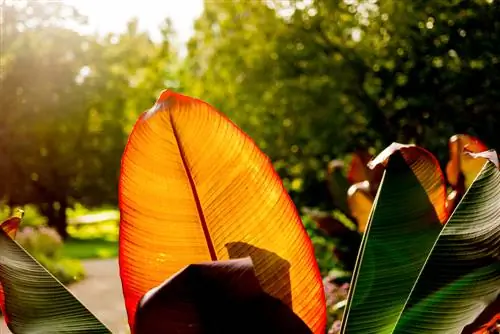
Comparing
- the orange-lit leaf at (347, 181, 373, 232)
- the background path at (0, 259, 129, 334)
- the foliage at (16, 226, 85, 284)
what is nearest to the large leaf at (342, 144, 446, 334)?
the orange-lit leaf at (347, 181, 373, 232)

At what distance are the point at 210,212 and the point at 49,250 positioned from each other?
1534 centimetres

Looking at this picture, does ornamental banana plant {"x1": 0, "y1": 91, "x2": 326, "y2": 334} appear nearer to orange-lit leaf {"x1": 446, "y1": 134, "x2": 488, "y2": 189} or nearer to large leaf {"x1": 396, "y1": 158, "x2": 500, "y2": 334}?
large leaf {"x1": 396, "y1": 158, "x2": 500, "y2": 334}

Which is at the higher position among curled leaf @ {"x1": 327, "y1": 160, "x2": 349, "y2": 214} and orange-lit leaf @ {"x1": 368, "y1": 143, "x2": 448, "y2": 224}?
orange-lit leaf @ {"x1": 368, "y1": 143, "x2": 448, "y2": 224}

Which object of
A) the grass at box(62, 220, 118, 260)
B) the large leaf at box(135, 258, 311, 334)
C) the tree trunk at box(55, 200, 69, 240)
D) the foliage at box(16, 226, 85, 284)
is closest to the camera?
the large leaf at box(135, 258, 311, 334)

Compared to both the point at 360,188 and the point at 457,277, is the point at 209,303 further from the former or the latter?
the point at 360,188

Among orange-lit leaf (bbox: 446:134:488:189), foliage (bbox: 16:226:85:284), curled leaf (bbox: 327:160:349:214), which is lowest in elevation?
foliage (bbox: 16:226:85:284)

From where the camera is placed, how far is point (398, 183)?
5.34ft

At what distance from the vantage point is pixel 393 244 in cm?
162

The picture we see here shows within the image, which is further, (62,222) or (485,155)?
(62,222)

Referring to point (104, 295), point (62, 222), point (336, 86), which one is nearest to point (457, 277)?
point (336, 86)

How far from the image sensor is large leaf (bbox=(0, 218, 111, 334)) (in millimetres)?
1468

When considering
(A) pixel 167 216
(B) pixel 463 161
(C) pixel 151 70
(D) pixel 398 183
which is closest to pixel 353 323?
(D) pixel 398 183

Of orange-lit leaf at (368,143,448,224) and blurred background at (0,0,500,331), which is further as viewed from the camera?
blurred background at (0,0,500,331)

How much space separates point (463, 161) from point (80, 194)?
90.4 ft
